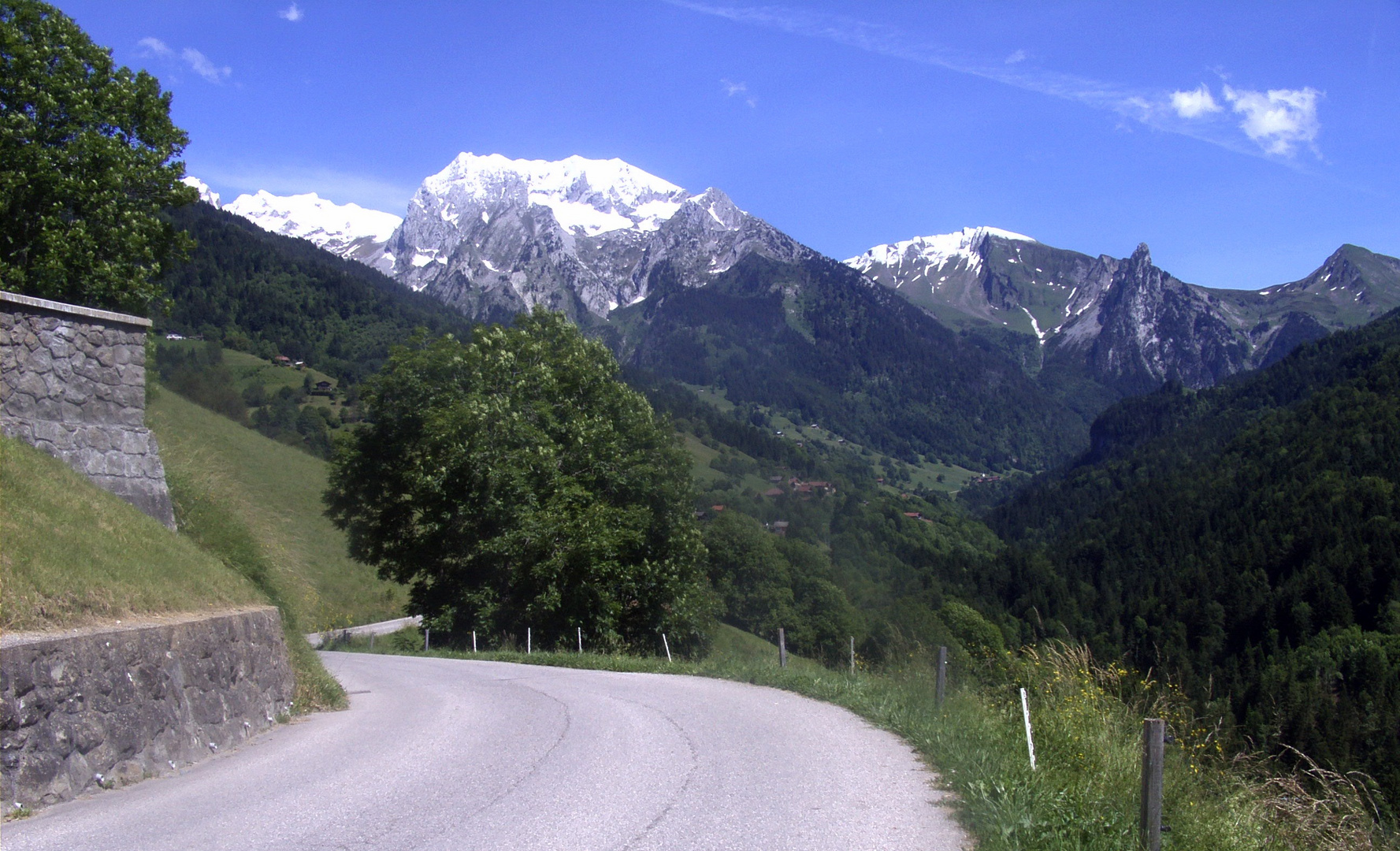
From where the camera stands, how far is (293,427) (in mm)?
103188

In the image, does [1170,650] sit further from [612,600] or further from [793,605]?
[612,600]

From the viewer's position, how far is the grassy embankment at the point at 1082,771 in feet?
21.5

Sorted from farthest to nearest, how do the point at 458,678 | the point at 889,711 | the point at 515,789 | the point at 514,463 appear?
the point at 514,463, the point at 458,678, the point at 889,711, the point at 515,789

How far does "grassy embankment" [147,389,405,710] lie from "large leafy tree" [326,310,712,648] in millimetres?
4260

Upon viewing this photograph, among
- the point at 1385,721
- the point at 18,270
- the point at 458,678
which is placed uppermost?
the point at 18,270

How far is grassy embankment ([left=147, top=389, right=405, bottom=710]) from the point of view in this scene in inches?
593

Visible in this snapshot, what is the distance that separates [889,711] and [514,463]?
19.1 m

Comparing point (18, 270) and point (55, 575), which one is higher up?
point (18, 270)

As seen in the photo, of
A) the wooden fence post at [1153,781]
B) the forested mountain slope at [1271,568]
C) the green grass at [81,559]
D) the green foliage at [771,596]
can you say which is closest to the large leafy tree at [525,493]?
the green grass at [81,559]

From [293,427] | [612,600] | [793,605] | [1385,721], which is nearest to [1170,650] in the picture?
[793,605]

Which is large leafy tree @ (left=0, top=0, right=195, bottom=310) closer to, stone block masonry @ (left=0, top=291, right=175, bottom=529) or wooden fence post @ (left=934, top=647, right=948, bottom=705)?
stone block masonry @ (left=0, top=291, right=175, bottom=529)

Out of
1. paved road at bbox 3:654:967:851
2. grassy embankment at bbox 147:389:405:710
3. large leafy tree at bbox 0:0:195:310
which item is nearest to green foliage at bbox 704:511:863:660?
grassy embankment at bbox 147:389:405:710

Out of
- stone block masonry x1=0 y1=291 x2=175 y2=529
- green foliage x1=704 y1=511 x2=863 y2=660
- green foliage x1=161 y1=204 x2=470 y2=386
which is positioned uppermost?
green foliage x1=161 y1=204 x2=470 y2=386

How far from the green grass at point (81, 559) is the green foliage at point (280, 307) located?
129631mm
